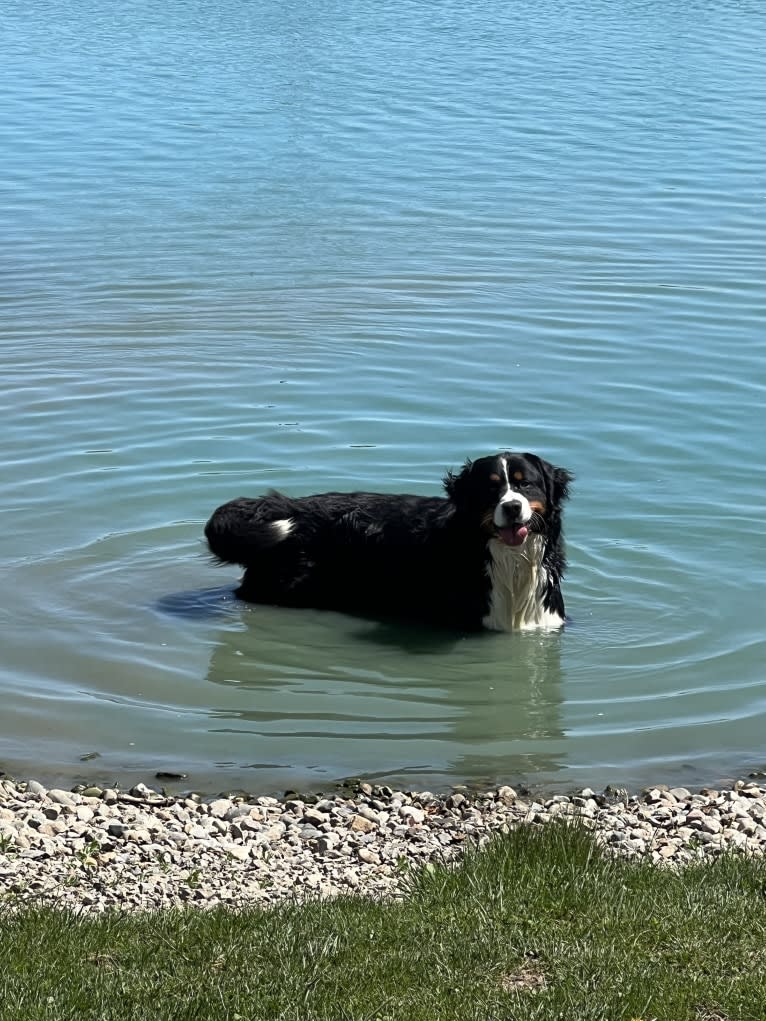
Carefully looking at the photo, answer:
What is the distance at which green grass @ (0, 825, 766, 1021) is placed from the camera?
5652mm

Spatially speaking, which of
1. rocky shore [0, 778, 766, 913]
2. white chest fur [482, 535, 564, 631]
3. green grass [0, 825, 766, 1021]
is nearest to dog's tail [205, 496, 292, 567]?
white chest fur [482, 535, 564, 631]

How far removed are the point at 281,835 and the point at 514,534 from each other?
122 inches

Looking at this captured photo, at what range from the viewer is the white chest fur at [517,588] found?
34.8 ft

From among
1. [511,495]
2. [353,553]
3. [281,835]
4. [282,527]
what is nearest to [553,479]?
[511,495]

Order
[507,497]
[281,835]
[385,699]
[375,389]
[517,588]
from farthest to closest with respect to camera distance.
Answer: [375,389] < [517,588] < [507,497] < [385,699] < [281,835]

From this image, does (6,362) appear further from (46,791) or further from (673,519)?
(46,791)

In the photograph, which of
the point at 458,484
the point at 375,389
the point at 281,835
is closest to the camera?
the point at 281,835

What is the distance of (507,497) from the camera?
10.2m

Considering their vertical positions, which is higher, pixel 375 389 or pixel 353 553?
pixel 353 553

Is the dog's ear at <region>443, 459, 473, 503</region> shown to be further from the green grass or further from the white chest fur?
the green grass

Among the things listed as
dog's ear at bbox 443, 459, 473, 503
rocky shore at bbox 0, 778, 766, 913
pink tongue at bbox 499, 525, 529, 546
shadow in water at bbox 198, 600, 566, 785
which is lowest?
shadow in water at bbox 198, 600, 566, 785

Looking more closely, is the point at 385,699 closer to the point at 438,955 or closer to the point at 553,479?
the point at 553,479

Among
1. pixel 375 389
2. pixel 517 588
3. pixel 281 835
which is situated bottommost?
pixel 375 389

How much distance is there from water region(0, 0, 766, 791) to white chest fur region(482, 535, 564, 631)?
140mm
